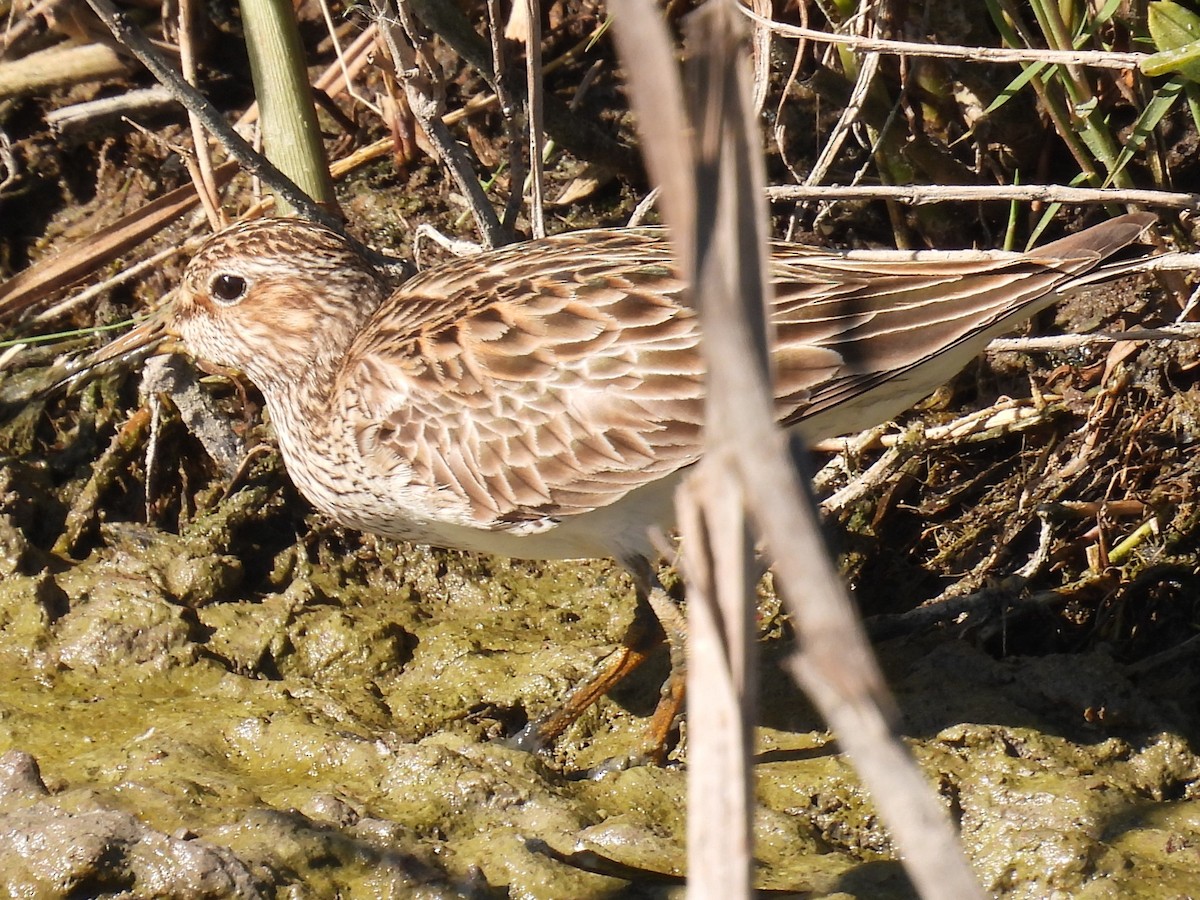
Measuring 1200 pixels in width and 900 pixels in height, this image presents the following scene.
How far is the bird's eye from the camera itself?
518 centimetres

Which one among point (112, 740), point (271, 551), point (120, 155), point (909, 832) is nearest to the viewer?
point (909, 832)

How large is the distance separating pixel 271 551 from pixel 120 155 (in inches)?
90.6

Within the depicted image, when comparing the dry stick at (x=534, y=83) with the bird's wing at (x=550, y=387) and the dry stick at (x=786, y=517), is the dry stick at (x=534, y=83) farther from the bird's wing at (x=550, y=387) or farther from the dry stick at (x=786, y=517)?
the dry stick at (x=786, y=517)

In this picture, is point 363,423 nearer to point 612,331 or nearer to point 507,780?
point 612,331

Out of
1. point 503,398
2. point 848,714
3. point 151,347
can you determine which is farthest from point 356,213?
point 848,714

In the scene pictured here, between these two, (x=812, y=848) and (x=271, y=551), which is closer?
(x=812, y=848)

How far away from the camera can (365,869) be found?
384cm

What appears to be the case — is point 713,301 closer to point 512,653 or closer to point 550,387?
point 550,387

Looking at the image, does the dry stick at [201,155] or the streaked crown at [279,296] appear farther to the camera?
the dry stick at [201,155]

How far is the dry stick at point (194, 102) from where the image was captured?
4.97m

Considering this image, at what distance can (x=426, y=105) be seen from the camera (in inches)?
202

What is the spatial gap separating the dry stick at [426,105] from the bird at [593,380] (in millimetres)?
570

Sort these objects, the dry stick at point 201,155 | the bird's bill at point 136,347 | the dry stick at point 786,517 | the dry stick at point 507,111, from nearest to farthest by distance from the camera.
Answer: the dry stick at point 786,517 < the dry stick at point 507,111 < the bird's bill at point 136,347 < the dry stick at point 201,155

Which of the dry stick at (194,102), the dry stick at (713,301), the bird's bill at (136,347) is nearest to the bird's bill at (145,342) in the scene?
the bird's bill at (136,347)
